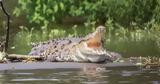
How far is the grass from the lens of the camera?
61.0 ft

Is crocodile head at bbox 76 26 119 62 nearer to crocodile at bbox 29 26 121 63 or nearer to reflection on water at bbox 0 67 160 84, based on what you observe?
crocodile at bbox 29 26 121 63

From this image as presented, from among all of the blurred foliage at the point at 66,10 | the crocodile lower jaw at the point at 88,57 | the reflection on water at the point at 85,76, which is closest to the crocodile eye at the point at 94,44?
the crocodile lower jaw at the point at 88,57

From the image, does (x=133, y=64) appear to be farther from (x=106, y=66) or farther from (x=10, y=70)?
(x=10, y=70)

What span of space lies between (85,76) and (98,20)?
17061 millimetres

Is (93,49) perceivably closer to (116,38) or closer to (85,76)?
(85,76)

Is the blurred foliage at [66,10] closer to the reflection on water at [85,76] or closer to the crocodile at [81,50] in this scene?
the crocodile at [81,50]

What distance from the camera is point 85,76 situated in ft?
42.2

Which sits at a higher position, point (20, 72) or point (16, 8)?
point (16, 8)

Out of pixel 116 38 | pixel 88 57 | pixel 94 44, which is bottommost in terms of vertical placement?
pixel 88 57

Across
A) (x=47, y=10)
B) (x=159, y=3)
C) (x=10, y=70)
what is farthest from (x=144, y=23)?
(x=10, y=70)

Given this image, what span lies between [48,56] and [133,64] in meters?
2.10

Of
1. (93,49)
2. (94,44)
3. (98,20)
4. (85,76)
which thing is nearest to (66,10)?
(98,20)

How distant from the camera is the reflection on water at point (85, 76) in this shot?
12.2m

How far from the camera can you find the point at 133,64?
48.1 ft
